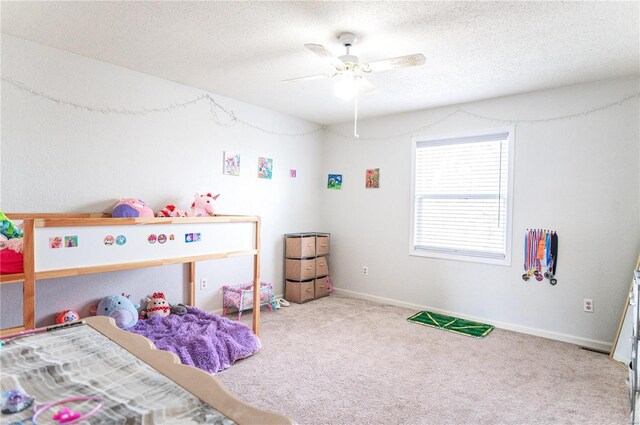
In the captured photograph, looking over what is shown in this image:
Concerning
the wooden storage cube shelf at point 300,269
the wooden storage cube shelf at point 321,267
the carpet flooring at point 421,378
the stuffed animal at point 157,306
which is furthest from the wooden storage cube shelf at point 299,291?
the stuffed animal at point 157,306

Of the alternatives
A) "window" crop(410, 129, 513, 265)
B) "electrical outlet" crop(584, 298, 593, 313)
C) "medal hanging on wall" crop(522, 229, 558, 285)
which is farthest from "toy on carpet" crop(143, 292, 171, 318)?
"electrical outlet" crop(584, 298, 593, 313)

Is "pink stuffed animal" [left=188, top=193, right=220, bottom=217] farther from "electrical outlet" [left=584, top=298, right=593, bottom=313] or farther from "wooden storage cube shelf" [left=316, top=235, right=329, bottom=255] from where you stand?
"electrical outlet" [left=584, top=298, right=593, bottom=313]

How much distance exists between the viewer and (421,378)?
2.62 m

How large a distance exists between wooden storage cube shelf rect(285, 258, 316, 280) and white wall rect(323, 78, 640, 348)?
834 mm

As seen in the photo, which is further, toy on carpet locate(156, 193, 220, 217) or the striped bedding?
toy on carpet locate(156, 193, 220, 217)

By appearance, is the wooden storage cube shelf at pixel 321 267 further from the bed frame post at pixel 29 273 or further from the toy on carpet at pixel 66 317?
the bed frame post at pixel 29 273

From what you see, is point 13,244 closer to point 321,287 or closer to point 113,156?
point 113,156

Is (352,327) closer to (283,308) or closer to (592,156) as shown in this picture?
(283,308)

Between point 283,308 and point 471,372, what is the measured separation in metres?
2.20

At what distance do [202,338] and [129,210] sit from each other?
111 centimetres

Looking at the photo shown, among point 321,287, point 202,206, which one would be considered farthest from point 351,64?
point 321,287

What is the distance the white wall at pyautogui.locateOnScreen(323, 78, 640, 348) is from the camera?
124 inches

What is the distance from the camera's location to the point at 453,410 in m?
2.21

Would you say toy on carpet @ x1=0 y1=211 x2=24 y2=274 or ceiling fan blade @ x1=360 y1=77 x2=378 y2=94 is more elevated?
ceiling fan blade @ x1=360 y1=77 x2=378 y2=94
